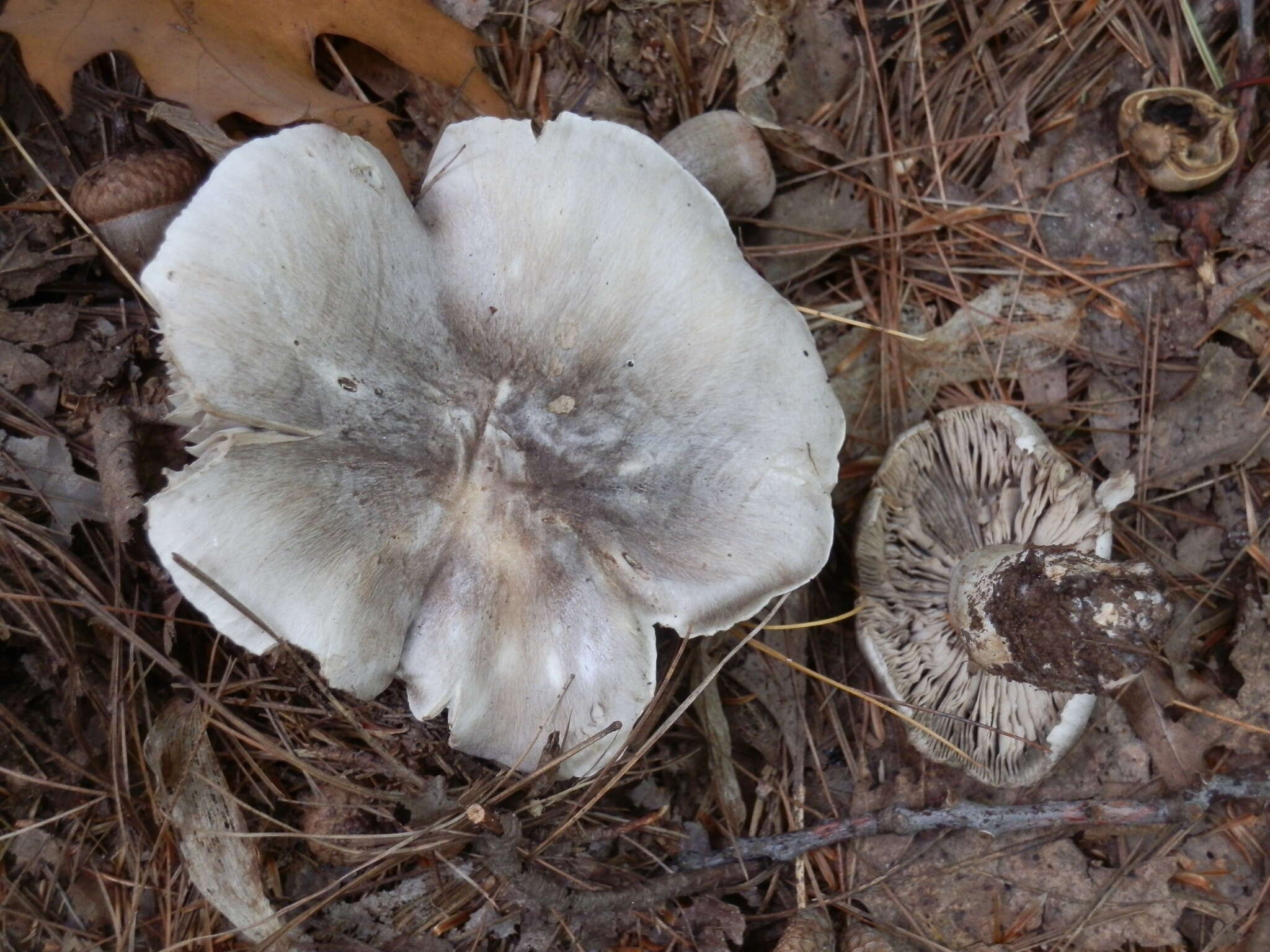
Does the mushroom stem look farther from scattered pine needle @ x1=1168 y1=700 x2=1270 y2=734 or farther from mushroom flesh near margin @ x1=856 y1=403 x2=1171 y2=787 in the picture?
scattered pine needle @ x1=1168 y1=700 x2=1270 y2=734

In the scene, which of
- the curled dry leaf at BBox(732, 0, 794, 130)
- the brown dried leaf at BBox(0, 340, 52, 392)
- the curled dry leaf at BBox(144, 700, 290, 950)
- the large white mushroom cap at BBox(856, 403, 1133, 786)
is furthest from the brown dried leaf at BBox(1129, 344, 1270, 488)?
the brown dried leaf at BBox(0, 340, 52, 392)

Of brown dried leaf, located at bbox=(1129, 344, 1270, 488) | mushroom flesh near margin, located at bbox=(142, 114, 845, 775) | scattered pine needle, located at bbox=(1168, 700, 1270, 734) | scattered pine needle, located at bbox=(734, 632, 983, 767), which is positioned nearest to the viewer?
mushroom flesh near margin, located at bbox=(142, 114, 845, 775)

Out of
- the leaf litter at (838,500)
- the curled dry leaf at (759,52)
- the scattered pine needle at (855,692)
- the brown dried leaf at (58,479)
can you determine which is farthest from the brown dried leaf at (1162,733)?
the brown dried leaf at (58,479)

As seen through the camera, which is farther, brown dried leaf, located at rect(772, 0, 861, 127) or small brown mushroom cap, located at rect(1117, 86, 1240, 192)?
brown dried leaf, located at rect(772, 0, 861, 127)

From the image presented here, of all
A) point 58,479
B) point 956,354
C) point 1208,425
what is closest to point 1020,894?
point 1208,425

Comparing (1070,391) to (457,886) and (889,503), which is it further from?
(457,886)

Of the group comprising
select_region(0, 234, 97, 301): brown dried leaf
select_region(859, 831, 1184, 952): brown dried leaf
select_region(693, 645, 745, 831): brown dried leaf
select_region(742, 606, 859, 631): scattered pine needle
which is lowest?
select_region(859, 831, 1184, 952): brown dried leaf

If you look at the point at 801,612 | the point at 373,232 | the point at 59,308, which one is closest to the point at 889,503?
the point at 801,612
